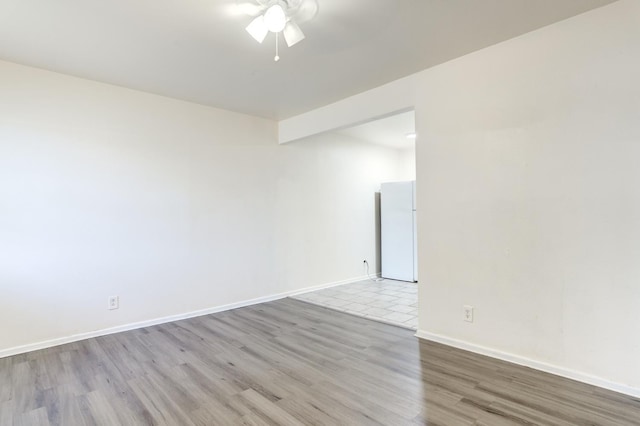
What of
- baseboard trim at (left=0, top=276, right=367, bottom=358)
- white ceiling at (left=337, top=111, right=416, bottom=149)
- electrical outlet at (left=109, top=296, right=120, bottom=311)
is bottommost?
baseboard trim at (left=0, top=276, right=367, bottom=358)

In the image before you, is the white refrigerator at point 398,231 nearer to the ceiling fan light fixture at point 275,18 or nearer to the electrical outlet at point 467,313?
the electrical outlet at point 467,313

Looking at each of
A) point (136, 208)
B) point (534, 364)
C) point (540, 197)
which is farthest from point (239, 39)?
point (534, 364)

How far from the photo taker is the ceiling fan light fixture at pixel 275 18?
1.82 meters

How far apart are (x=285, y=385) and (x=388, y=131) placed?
393cm

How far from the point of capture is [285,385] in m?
2.18

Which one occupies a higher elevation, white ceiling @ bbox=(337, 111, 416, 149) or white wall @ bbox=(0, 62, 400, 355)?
white ceiling @ bbox=(337, 111, 416, 149)

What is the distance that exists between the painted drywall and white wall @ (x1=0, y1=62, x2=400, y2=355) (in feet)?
7.13

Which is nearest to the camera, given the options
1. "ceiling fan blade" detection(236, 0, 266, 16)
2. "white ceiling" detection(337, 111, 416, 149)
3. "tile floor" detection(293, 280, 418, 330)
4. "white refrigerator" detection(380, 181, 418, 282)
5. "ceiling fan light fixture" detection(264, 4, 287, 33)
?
"ceiling fan light fixture" detection(264, 4, 287, 33)

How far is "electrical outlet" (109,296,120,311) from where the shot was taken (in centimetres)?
322

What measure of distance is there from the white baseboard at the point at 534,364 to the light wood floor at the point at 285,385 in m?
0.07

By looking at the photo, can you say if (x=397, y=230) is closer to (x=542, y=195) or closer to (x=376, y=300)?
(x=376, y=300)

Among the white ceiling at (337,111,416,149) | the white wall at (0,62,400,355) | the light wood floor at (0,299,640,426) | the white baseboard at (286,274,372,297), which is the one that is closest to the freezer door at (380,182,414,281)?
the white baseboard at (286,274,372,297)

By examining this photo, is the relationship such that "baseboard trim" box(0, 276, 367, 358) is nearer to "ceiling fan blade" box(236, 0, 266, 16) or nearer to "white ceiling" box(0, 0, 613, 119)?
"white ceiling" box(0, 0, 613, 119)

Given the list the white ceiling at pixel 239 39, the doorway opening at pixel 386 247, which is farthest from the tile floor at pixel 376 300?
the white ceiling at pixel 239 39
